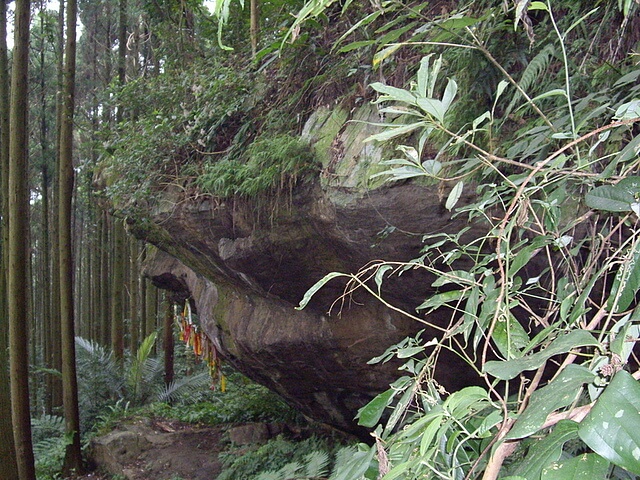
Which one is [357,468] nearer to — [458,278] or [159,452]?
[458,278]

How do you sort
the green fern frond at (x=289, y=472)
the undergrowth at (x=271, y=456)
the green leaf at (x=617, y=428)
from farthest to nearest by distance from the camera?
the undergrowth at (x=271, y=456) < the green fern frond at (x=289, y=472) < the green leaf at (x=617, y=428)

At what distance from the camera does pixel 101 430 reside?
28.2 feet

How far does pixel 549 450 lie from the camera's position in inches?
25.9

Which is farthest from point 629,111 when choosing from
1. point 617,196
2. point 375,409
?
point 375,409

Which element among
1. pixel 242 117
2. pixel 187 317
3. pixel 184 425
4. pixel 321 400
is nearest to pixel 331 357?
pixel 321 400

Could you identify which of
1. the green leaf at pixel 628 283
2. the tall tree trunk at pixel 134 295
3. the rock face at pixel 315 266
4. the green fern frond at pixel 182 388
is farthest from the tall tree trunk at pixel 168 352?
the green leaf at pixel 628 283

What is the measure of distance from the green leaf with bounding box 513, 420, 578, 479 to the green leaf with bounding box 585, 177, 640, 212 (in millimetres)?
467

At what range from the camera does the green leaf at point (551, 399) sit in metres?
0.63

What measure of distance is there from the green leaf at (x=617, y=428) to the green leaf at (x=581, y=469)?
0.05m

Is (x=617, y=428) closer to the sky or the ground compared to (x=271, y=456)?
closer to the sky

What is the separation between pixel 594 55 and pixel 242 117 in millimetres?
2849

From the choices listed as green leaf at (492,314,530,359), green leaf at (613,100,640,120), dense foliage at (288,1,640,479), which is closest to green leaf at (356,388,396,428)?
dense foliage at (288,1,640,479)

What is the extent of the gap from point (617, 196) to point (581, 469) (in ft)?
1.81

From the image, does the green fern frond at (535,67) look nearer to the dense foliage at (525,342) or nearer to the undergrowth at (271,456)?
the dense foliage at (525,342)
